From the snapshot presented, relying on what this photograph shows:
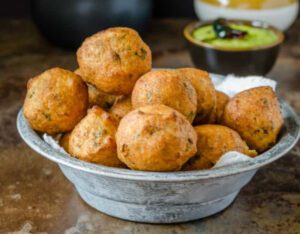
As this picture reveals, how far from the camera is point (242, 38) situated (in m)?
1.48

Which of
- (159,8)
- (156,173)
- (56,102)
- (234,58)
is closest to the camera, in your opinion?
(156,173)

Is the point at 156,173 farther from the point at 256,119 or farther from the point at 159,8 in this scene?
the point at 159,8

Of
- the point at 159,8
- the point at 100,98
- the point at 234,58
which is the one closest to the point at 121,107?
the point at 100,98

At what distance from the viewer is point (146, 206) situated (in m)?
0.83

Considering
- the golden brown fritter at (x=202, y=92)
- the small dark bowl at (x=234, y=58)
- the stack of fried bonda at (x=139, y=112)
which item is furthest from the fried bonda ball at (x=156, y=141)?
the small dark bowl at (x=234, y=58)

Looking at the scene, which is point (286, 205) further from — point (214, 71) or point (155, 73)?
point (214, 71)

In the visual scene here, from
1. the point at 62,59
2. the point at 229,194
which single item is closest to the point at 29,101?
the point at 229,194

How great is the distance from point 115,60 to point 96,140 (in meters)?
0.11

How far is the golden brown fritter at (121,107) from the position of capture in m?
0.87

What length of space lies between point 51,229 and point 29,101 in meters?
0.17

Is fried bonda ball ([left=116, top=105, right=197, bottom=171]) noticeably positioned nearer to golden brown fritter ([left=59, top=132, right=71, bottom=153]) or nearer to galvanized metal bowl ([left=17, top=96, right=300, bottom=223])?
galvanized metal bowl ([left=17, top=96, right=300, bottom=223])

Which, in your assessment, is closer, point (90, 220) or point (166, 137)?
point (166, 137)

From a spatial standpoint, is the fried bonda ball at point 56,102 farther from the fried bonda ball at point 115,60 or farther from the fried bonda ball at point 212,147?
the fried bonda ball at point 212,147

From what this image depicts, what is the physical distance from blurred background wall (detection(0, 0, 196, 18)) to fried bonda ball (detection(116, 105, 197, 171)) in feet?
4.31
